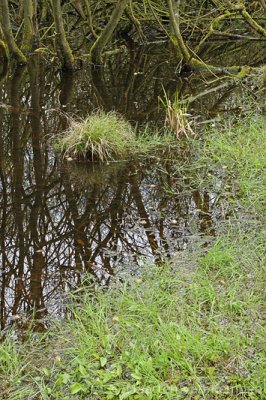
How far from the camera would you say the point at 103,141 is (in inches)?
285

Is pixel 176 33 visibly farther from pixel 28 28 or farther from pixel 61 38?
pixel 28 28

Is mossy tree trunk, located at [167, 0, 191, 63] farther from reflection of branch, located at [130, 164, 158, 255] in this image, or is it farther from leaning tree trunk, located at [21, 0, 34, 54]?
reflection of branch, located at [130, 164, 158, 255]

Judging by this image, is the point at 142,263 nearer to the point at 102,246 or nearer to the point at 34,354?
the point at 102,246

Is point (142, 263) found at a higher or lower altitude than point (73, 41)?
lower

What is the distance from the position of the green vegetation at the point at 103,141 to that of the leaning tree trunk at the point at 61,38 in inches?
240

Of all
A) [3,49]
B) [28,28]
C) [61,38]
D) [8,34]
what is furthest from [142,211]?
[3,49]

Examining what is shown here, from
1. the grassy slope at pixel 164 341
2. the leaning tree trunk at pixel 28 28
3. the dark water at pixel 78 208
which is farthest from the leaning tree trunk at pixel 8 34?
the grassy slope at pixel 164 341

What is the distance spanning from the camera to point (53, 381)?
3322 mm

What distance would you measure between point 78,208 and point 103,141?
149cm

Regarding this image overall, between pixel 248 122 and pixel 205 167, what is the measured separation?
1.85 metres

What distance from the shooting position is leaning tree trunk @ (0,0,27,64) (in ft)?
41.4

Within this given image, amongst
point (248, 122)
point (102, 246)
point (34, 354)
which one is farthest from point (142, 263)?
point (248, 122)

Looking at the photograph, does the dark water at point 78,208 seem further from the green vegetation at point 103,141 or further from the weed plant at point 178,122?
the weed plant at point 178,122

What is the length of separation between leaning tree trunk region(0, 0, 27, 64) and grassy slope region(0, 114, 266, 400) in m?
9.86
